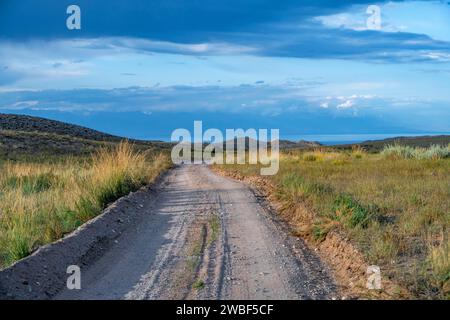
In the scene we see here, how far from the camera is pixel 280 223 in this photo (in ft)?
39.6

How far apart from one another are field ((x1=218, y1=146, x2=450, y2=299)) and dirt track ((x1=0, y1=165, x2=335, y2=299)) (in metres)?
0.78

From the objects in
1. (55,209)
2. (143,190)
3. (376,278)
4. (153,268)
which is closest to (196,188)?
(143,190)

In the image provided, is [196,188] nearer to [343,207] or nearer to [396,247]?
[343,207]

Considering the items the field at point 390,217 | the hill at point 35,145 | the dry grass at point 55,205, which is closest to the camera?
the field at point 390,217

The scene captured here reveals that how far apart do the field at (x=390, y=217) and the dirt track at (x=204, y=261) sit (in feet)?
2.57

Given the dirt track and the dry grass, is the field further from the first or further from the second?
the dry grass

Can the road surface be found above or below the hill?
below

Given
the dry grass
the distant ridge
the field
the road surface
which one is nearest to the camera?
the road surface

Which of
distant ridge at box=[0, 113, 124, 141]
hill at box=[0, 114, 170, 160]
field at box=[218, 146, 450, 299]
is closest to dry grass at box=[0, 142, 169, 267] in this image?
field at box=[218, 146, 450, 299]

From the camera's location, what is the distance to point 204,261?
846 centimetres

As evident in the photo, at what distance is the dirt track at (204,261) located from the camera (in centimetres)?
693

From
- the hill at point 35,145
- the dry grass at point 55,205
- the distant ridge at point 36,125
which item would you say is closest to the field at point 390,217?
the dry grass at point 55,205

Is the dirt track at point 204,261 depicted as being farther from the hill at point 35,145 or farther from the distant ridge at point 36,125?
the distant ridge at point 36,125

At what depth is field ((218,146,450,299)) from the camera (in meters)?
7.23
